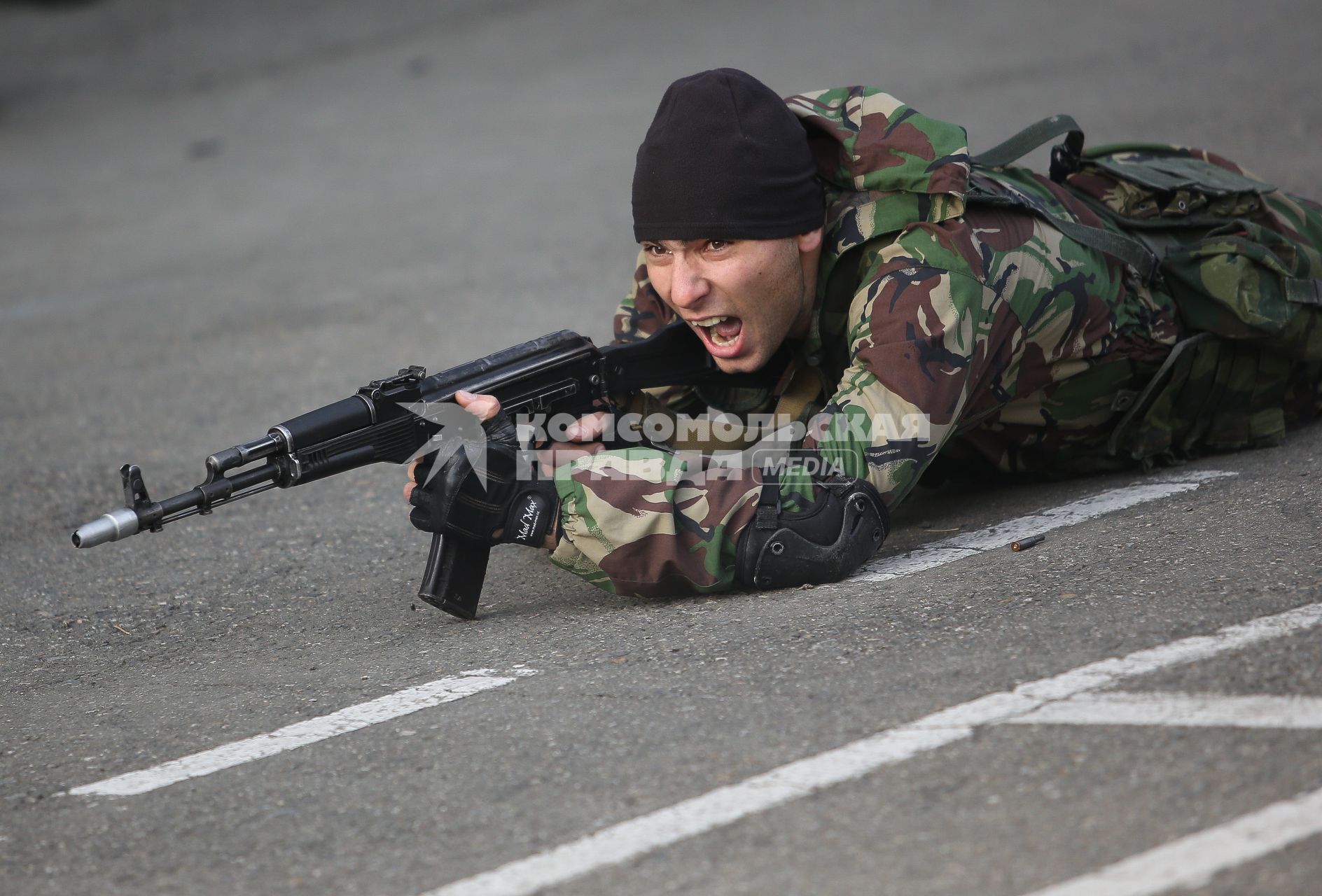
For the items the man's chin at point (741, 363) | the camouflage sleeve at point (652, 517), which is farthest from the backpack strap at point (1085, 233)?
the camouflage sleeve at point (652, 517)

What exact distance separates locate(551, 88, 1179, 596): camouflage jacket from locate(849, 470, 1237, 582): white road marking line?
0.20 metres

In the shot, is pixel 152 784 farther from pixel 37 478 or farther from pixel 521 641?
pixel 37 478

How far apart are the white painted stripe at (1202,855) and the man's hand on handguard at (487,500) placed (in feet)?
4.98

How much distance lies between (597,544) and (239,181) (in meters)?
8.43

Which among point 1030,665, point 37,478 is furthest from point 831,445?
point 37,478

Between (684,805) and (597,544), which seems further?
(597,544)

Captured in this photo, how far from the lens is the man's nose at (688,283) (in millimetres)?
3314

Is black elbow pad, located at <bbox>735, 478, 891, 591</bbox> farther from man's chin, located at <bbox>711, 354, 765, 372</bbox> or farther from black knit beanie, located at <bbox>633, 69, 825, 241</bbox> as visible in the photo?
black knit beanie, located at <bbox>633, 69, 825, 241</bbox>

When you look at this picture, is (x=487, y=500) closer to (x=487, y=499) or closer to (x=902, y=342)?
(x=487, y=499)

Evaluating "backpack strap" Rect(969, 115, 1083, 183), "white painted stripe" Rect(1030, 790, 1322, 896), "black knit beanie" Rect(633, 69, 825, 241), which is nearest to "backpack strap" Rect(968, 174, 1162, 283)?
"backpack strap" Rect(969, 115, 1083, 183)

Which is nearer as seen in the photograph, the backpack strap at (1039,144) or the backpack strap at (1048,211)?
the backpack strap at (1048,211)

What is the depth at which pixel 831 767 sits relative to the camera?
229 cm

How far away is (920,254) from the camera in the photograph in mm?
3145

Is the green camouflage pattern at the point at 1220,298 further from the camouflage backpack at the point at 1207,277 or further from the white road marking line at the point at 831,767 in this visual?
the white road marking line at the point at 831,767
